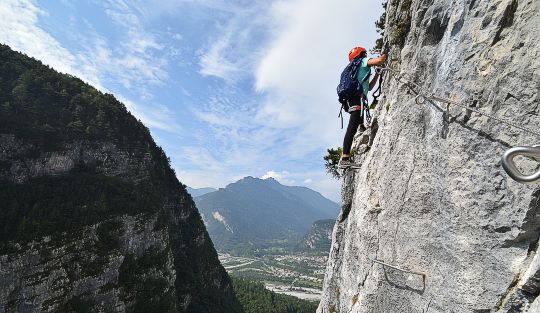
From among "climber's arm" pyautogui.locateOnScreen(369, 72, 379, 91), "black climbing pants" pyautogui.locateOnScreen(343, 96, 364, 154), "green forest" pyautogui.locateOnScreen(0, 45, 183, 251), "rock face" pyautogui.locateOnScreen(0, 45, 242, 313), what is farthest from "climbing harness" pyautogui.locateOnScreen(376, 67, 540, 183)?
"green forest" pyautogui.locateOnScreen(0, 45, 183, 251)

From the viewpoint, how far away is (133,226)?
237ft

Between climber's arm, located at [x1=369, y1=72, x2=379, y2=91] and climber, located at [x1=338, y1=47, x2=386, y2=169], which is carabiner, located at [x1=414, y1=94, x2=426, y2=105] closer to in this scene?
climber, located at [x1=338, y1=47, x2=386, y2=169]

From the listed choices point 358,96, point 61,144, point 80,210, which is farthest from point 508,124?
point 61,144

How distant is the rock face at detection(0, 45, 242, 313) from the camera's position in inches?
2159

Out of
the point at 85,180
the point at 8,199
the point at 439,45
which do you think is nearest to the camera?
the point at 439,45

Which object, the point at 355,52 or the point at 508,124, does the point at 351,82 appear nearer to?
the point at 355,52

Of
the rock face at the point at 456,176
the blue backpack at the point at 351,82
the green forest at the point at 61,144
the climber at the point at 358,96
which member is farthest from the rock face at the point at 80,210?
the rock face at the point at 456,176

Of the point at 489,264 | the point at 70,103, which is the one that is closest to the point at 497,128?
the point at 489,264

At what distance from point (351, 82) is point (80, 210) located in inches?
2729

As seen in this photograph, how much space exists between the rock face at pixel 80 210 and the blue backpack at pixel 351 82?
60189mm

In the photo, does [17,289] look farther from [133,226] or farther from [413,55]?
[413,55]

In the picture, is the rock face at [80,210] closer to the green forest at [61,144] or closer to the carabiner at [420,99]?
the green forest at [61,144]

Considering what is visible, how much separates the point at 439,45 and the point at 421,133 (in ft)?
5.46

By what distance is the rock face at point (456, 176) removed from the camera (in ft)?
15.9
